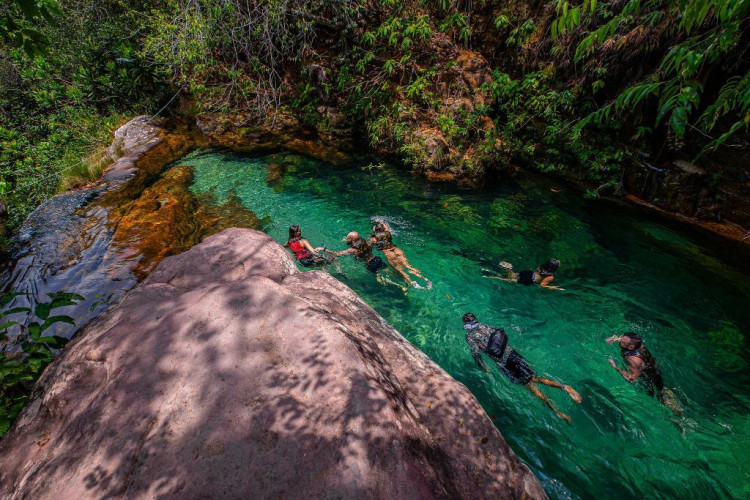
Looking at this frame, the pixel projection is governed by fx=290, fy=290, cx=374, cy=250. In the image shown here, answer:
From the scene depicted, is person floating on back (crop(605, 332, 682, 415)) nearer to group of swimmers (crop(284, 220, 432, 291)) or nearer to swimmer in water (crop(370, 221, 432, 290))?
group of swimmers (crop(284, 220, 432, 291))

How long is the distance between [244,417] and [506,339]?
3877 mm

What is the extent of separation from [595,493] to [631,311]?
152 inches

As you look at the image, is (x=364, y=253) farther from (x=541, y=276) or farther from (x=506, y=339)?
(x=541, y=276)

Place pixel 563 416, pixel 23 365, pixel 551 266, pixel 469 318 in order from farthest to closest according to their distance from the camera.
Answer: pixel 551 266, pixel 469 318, pixel 563 416, pixel 23 365

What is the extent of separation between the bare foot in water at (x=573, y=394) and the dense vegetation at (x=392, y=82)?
7.14m

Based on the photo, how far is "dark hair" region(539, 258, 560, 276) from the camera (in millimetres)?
6250

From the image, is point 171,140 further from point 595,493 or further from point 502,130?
point 595,493

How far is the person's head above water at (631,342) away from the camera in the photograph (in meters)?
4.50

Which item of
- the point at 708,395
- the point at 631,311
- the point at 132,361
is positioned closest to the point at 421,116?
the point at 631,311

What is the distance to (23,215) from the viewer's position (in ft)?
23.8

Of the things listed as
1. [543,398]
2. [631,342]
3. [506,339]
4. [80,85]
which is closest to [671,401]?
[631,342]

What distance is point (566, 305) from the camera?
6.01 m

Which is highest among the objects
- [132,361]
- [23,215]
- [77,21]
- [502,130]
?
[77,21]

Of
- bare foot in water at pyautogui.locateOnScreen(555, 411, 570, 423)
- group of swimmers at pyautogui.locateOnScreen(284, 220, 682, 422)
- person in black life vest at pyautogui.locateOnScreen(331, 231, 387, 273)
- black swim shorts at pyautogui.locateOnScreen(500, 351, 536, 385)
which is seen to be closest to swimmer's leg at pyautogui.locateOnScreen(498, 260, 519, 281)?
group of swimmers at pyautogui.locateOnScreen(284, 220, 682, 422)
